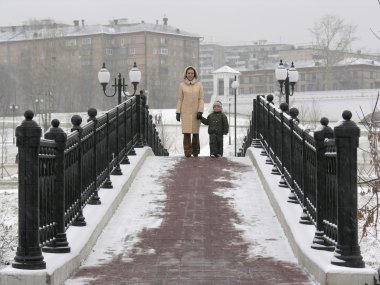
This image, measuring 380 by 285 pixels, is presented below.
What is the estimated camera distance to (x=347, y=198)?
584 centimetres

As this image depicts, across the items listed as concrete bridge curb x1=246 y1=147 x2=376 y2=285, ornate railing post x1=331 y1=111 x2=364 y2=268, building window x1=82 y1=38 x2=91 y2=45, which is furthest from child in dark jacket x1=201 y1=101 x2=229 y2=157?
building window x1=82 y1=38 x2=91 y2=45

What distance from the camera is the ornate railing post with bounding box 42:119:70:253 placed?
21.7 feet

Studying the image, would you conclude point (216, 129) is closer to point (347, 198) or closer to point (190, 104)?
point (190, 104)

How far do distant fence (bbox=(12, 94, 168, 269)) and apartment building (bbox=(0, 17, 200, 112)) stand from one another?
3051 inches

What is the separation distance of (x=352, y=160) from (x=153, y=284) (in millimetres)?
1965

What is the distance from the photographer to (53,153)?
6508 mm

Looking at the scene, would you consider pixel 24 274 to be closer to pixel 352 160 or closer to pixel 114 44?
pixel 352 160

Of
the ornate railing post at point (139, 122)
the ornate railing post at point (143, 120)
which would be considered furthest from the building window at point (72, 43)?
the ornate railing post at point (139, 122)

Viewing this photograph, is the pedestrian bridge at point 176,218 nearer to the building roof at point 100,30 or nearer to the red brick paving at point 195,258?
the red brick paving at point 195,258

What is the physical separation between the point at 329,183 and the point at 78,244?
8.09ft

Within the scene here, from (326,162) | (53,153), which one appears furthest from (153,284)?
(326,162)

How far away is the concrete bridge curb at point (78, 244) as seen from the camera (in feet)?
18.6

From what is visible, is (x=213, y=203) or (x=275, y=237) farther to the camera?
(x=213, y=203)

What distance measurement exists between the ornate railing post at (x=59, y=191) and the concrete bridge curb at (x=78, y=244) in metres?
0.11
